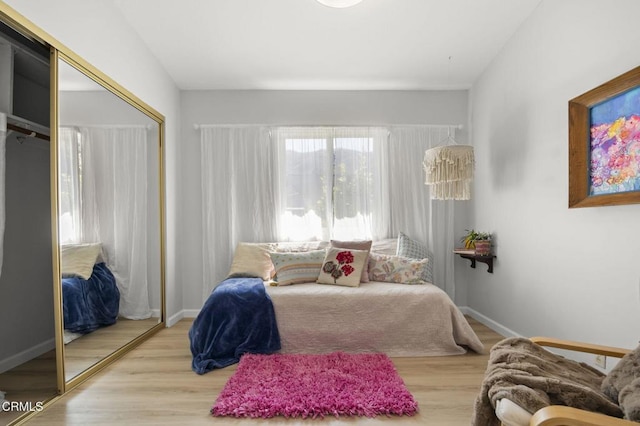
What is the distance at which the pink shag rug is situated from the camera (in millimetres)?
2111

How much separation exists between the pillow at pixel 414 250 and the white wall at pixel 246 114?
1.40m

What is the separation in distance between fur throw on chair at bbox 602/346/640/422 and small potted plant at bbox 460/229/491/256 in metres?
2.08

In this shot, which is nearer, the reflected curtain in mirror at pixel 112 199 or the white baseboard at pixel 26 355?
the white baseboard at pixel 26 355

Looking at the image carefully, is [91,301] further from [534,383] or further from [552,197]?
[552,197]

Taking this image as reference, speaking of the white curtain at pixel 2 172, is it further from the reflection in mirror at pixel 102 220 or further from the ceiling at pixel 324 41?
the ceiling at pixel 324 41

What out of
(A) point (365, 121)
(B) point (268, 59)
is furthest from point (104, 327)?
(A) point (365, 121)

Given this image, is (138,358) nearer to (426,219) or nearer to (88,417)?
(88,417)

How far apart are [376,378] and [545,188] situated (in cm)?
189

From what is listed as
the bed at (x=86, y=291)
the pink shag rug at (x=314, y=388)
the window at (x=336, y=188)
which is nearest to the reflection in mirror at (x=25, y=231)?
the bed at (x=86, y=291)

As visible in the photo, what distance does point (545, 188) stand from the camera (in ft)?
9.10

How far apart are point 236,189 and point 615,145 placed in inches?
134

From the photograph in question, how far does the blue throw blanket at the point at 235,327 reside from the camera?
9.67 feet

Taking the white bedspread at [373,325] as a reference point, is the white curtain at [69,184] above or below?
above

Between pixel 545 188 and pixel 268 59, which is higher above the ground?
pixel 268 59
